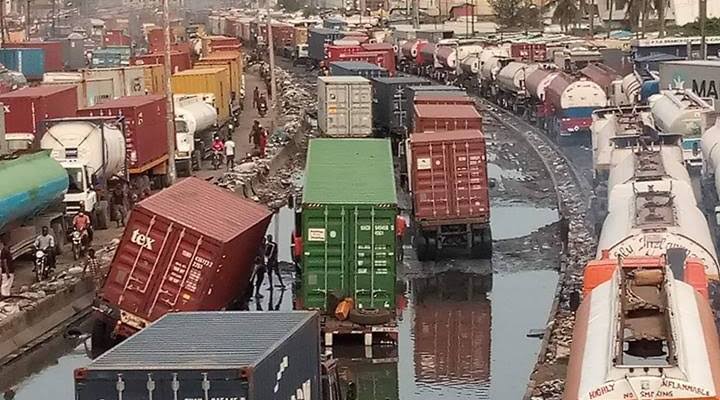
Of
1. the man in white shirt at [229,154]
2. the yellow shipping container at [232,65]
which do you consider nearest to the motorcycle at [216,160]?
the man in white shirt at [229,154]

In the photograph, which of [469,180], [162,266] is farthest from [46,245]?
[469,180]

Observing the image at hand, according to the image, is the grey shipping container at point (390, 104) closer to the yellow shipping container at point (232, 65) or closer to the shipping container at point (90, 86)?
the shipping container at point (90, 86)

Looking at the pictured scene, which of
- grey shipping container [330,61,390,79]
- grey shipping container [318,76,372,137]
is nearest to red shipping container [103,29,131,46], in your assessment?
grey shipping container [330,61,390,79]

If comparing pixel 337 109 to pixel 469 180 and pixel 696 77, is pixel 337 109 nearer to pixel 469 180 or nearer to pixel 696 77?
pixel 696 77

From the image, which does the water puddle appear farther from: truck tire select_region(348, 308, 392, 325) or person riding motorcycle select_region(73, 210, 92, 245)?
truck tire select_region(348, 308, 392, 325)

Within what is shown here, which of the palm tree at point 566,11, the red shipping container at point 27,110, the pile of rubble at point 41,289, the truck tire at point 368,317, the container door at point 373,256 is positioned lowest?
the pile of rubble at point 41,289

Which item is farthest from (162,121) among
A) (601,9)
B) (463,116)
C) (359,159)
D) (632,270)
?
(601,9)

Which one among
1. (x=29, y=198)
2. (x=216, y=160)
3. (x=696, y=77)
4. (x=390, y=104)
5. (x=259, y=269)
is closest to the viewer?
(x=29, y=198)
